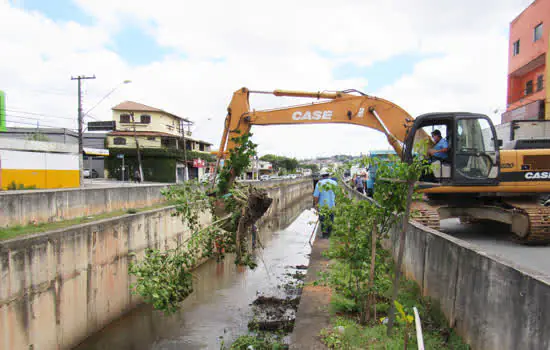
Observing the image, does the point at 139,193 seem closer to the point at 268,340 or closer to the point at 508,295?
the point at 268,340

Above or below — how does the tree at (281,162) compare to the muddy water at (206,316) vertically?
above

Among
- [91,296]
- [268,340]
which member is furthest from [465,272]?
[91,296]

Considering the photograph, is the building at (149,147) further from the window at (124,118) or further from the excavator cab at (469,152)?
the excavator cab at (469,152)

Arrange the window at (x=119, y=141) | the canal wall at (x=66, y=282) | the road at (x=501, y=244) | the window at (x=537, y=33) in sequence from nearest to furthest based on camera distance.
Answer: the canal wall at (x=66, y=282), the road at (x=501, y=244), the window at (x=537, y=33), the window at (x=119, y=141)

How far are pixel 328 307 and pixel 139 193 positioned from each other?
9834 mm

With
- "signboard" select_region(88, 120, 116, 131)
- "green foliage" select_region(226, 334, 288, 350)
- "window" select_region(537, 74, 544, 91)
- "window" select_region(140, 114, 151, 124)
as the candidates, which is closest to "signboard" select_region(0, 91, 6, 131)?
"signboard" select_region(88, 120, 116, 131)

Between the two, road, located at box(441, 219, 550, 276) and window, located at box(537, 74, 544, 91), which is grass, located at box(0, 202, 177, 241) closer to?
road, located at box(441, 219, 550, 276)

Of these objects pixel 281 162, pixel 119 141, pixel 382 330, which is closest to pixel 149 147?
pixel 119 141

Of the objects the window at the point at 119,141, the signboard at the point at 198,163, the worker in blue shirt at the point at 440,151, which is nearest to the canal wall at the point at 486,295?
the worker in blue shirt at the point at 440,151

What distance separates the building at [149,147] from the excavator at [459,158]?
101 ft

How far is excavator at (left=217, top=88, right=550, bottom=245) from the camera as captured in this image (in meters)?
7.71

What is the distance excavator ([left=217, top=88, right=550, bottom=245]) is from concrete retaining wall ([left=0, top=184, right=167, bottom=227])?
4.69 meters

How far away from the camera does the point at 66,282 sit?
6.57 metres

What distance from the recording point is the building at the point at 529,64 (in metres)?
21.9
